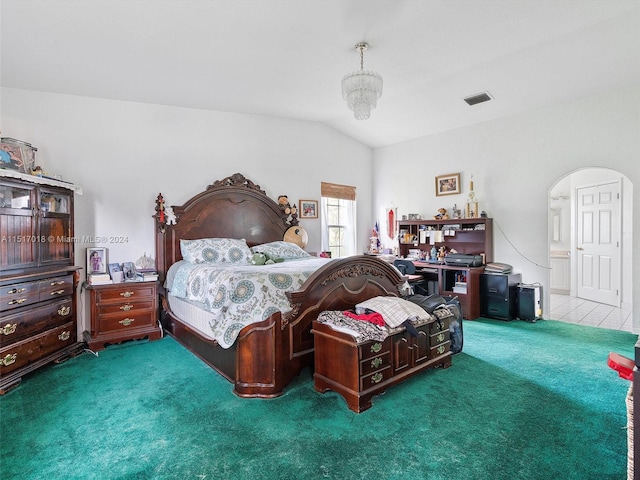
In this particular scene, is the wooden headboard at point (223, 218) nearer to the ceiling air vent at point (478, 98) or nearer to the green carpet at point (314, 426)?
the green carpet at point (314, 426)

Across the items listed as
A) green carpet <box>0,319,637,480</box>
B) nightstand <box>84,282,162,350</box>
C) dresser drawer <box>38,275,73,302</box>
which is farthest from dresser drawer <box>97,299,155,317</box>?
green carpet <box>0,319,637,480</box>

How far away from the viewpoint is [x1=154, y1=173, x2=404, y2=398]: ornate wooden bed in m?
2.68

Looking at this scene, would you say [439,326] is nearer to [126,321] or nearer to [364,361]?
[364,361]

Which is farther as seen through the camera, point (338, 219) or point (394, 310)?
point (338, 219)

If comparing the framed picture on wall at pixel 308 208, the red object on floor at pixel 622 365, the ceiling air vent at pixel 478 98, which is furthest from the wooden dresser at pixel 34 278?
the ceiling air vent at pixel 478 98

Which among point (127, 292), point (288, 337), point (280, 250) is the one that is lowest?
point (288, 337)

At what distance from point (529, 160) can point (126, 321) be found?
5.80 m

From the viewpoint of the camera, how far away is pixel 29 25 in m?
2.69

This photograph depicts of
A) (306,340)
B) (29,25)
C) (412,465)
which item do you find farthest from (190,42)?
(412,465)

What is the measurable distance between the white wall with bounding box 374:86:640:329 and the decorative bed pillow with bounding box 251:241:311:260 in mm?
2670

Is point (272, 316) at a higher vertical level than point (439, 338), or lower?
higher

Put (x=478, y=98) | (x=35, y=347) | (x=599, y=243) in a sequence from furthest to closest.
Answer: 1. (x=599, y=243)
2. (x=478, y=98)
3. (x=35, y=347)

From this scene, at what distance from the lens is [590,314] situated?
206 inches

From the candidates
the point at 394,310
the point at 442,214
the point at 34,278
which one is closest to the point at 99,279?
the point at 34,278
